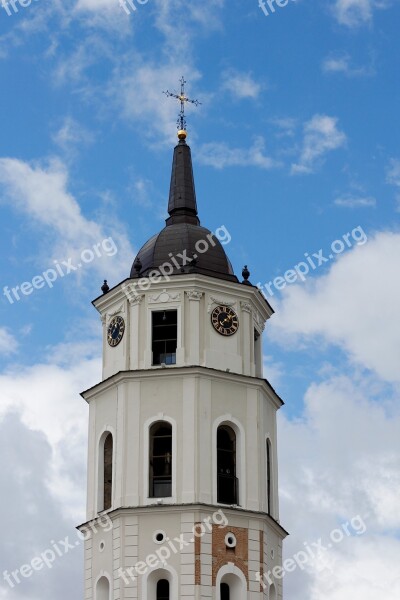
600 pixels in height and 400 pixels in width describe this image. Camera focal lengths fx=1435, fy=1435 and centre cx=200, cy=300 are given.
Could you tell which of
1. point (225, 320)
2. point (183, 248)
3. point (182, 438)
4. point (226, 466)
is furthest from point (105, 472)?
point (183, 248)

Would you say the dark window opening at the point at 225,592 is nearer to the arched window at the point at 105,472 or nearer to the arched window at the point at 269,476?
the arched window at the point at 269,476

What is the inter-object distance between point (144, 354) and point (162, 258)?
158 inches

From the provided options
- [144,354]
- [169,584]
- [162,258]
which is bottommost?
[169,584]

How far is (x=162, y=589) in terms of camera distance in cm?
4766

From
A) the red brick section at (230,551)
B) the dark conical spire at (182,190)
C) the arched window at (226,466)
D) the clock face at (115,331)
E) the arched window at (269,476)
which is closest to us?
the red brick section at (230,551)

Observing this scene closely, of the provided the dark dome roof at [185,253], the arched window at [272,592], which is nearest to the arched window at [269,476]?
the arched window at [272,592]

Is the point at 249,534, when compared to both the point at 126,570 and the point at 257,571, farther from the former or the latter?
the point at 126,570

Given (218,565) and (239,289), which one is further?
(239,289)

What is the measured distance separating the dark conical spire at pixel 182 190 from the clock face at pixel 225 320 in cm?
504

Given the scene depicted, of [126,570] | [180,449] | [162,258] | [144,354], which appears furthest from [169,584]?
[162,258]

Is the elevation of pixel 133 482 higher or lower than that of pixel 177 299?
lower

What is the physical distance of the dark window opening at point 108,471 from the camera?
165 feet

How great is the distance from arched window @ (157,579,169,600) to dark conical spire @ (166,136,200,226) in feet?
47.4

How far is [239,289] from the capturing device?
171 ft
